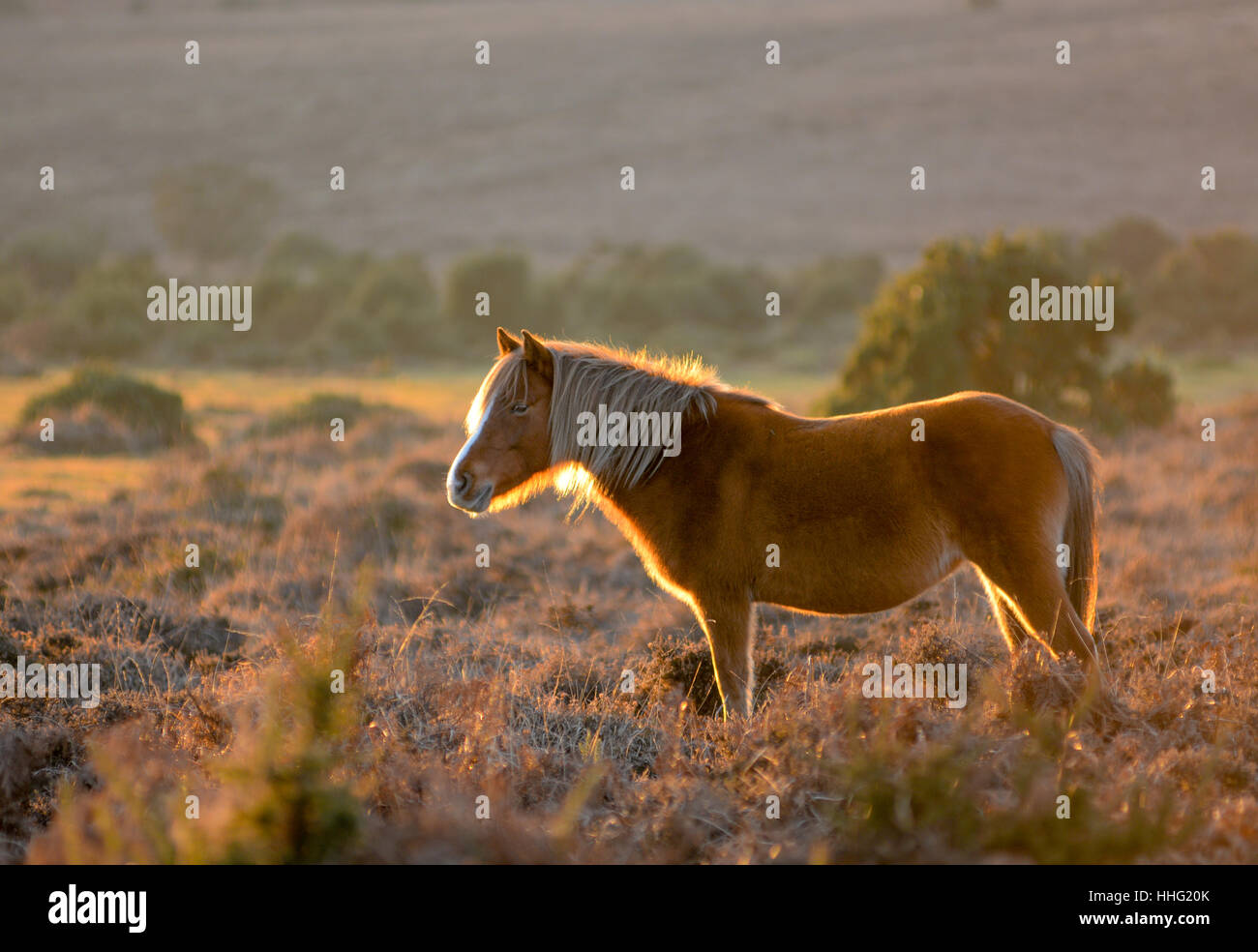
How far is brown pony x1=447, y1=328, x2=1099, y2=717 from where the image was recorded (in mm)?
5457

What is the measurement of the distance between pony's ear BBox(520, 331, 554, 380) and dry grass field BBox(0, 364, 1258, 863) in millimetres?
1528

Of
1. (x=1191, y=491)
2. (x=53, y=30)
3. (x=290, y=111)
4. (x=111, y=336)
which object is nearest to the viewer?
(x=1191, y=491)

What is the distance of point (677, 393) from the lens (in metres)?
6.15

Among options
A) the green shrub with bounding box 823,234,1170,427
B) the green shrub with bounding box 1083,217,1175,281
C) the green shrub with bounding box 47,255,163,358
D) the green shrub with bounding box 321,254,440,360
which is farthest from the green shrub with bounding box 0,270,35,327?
the green shrub with bounding box 1083,217,1175,281

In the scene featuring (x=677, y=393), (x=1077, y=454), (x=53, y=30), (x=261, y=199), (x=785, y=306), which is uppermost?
(x=53, y=30)

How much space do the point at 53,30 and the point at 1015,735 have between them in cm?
12883

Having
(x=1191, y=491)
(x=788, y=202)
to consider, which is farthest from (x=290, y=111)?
(x=1191, y=491)

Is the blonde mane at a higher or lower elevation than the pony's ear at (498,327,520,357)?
lower

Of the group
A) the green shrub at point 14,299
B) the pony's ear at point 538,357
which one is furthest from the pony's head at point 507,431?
the green shrub at point 14,299

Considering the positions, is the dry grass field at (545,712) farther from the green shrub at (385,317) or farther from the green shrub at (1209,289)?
the green shrub at (1209,289)

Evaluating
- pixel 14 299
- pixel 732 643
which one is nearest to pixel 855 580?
pixel 732 643

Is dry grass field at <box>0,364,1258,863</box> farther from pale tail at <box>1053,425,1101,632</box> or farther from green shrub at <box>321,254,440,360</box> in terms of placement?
green shrub at <box>321,254,440,360</box>
